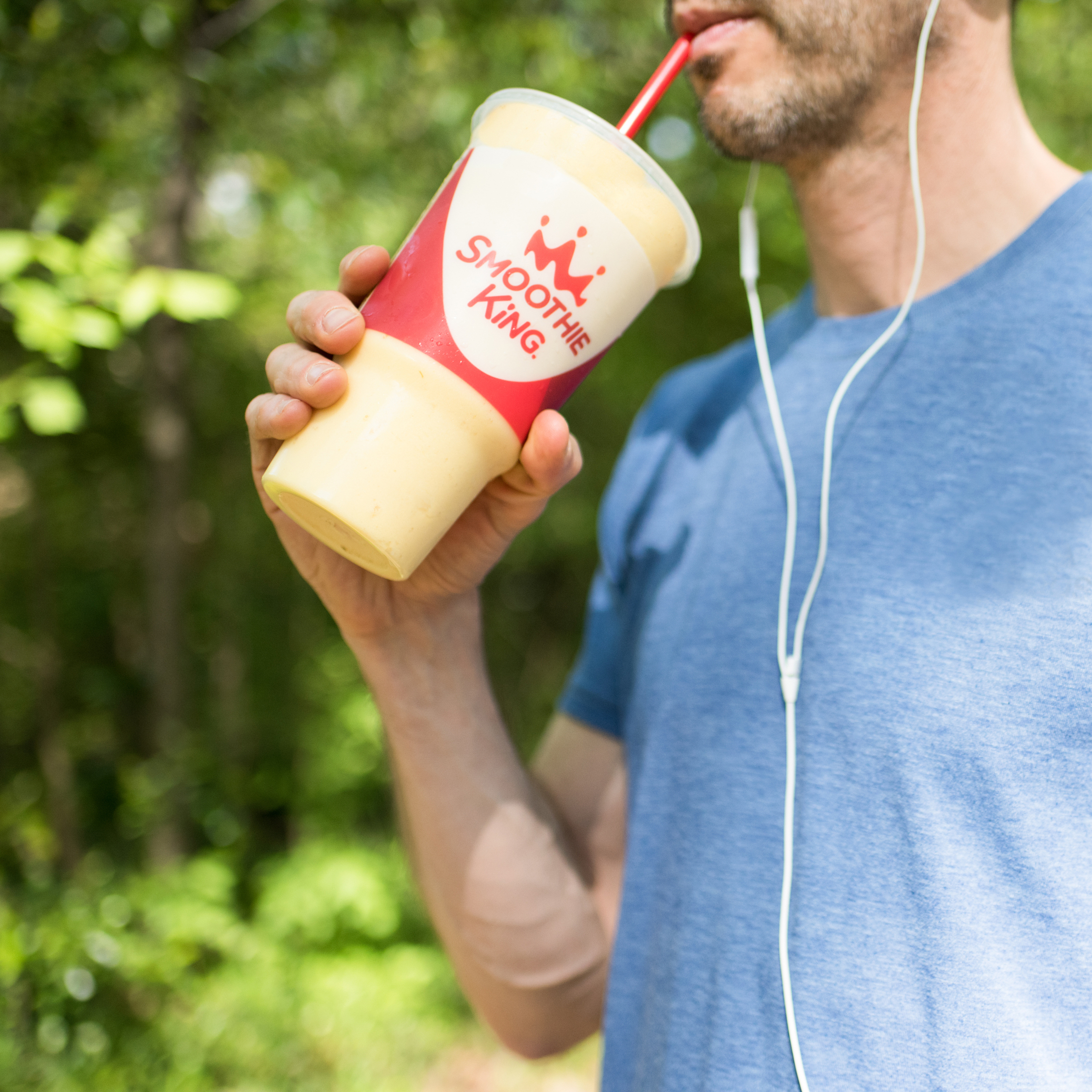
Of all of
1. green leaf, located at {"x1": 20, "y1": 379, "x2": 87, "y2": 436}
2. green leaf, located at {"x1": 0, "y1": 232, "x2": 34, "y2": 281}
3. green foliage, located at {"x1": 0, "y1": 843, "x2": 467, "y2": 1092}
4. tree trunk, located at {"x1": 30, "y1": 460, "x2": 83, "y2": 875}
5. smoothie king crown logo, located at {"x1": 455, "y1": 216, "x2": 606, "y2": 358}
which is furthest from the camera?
tree trunk, located at {"x1": 30, "y1": 460, "x2": 83, "y2": 875}

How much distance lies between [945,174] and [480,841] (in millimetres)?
989

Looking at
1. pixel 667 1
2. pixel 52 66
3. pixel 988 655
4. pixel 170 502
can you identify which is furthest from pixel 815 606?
pixel 170 502

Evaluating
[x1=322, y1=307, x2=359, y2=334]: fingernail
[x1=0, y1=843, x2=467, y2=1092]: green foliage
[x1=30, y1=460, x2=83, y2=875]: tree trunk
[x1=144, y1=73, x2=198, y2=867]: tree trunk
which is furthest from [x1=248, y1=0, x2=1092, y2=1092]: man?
[x1=30, y1=460, x2=83, y2=875]: tree trunk

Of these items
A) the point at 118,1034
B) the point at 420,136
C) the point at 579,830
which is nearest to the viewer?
the point at 579,830

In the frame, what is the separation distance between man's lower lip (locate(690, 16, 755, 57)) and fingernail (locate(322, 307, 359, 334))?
21.1 inches

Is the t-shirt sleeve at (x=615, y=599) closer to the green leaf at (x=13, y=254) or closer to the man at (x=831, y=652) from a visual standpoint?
the man at (x=831, y=652)

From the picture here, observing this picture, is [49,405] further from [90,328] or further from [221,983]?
[221,983]

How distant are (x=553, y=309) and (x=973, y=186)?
59 centimetres

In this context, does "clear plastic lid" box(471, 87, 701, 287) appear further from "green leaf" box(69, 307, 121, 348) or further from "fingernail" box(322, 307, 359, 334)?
"green leaf" box(69, 307, 121, 348)

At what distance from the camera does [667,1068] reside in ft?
3.17

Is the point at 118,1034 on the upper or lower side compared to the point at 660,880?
lower

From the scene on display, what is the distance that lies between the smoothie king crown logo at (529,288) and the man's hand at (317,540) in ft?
0.27

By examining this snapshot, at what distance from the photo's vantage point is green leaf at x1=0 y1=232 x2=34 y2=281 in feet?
4.07

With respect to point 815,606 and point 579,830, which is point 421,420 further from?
point 579,830
